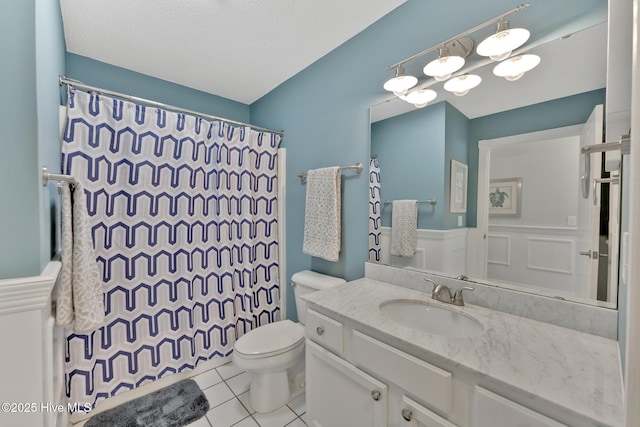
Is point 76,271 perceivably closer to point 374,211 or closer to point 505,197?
point 374,211

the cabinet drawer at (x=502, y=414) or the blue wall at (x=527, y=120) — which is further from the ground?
the blue wall at (x=527, y=120)

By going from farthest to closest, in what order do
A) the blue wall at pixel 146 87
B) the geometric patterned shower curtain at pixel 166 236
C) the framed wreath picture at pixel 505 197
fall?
the blue wall at pixel 146 87, the geometric patterned shower curtain at pixel 166 236, the framed wreath picture at pixel 505 197

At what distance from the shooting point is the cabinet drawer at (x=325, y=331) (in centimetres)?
110

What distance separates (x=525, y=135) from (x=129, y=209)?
2.16 metres

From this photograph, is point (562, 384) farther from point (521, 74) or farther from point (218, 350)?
point (218, 350)

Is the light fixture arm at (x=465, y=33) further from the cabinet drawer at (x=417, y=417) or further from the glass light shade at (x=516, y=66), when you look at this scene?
the cabinet drawer at (x=417, y=417)

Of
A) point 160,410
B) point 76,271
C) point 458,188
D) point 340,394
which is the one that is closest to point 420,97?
point 458,188

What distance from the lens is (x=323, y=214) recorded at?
1.76 metres

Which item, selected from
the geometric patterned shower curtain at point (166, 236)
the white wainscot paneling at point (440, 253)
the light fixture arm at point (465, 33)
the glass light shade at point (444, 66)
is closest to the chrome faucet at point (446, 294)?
the white wainscot paneling at point (440, 253)

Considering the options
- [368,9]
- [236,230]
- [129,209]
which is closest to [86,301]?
[129,209]

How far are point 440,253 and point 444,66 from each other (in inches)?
35.0

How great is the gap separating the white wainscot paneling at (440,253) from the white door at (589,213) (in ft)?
1.26

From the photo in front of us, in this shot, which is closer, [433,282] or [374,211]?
[433,282]

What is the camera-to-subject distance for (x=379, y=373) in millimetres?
940
